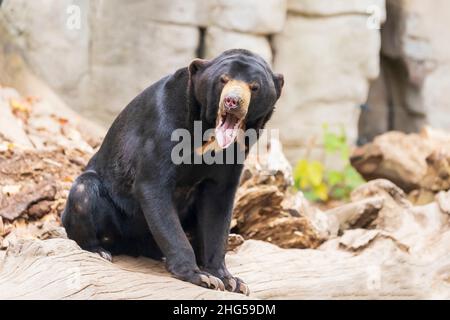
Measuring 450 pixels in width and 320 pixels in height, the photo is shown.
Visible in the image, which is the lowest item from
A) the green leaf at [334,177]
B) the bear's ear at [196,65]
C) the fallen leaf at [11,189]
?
the green leaf at [334,177]

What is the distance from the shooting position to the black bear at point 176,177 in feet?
15.9

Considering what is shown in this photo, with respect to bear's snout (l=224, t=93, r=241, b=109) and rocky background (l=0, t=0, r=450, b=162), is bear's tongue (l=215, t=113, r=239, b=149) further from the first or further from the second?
rocky background (l=0, t=0, r=450, b=162)

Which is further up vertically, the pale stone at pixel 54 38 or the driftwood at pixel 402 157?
the pale stone at pixel 54 38

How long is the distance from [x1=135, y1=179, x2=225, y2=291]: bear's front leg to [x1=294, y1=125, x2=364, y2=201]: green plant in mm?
5881

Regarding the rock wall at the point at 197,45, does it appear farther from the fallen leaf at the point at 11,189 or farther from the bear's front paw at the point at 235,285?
the bear's front paw at the point at 235,285

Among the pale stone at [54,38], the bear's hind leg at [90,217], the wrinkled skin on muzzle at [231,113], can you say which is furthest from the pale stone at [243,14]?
the wrinkled skin on muzzle at [231,113]

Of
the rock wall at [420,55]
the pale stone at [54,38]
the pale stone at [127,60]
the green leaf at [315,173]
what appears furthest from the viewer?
the rock wall at [420,55]

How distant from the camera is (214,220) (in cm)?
529

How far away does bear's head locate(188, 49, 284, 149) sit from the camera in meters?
4.73

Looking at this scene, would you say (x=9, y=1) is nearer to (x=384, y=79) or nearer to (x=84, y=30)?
(x=84, y=30)

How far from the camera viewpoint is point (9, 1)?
9.21 m

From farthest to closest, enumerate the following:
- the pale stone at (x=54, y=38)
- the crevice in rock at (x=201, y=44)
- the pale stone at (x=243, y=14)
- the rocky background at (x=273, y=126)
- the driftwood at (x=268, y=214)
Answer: the crevice in rock at (x=201, y=44)
the pale stone at (x=243, y=14)
the pale stone at (x=54, y=38)
the driftwood at (x=268, y=214)
the rocky background at (x=273, y=126)

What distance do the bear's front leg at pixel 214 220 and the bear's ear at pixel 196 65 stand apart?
2.22 ft
